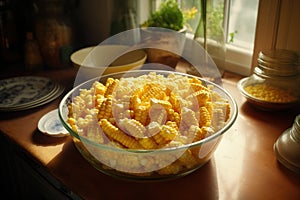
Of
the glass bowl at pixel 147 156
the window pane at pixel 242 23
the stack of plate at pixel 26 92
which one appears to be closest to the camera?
the glass bowl at pixel 147 156

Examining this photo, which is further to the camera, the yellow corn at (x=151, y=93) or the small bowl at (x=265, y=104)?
the small bowl at (x=265, y=104)

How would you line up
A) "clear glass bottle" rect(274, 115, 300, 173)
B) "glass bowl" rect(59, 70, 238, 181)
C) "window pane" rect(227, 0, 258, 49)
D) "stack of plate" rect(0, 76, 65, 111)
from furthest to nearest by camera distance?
"window pane" rect(227, 0, 258, 49) → "stack of plate" rect(0, 76, 65, 111) → "clear glass bottle" rect(274, 115, 300, 173) → "glass bowl" rect(59, 70, 238, 181)

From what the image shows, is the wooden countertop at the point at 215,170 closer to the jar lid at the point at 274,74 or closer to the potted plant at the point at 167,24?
the jar lid at the point at 274,74

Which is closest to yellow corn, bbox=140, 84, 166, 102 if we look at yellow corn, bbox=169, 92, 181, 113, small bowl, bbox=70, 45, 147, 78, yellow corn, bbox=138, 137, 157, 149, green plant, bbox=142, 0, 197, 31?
yellow corn, bbox=169, 92, 181, 113

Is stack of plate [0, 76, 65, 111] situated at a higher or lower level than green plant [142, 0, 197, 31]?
lower

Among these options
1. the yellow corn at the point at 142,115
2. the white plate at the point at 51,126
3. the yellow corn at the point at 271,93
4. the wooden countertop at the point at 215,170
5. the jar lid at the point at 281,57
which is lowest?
the wooden countertop at the point at 215,170

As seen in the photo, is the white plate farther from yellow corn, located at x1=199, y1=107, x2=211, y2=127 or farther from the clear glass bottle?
the clear glass bottle

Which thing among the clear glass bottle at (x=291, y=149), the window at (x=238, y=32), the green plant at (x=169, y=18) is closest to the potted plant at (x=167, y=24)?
the green plant at (x=169, y=18)

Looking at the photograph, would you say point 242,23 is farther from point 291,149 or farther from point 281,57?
point 291,149
